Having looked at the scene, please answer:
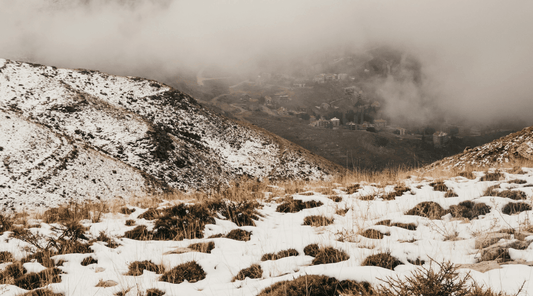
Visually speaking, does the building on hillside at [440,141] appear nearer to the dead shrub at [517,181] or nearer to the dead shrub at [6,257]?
the dead shrub at [517,181]

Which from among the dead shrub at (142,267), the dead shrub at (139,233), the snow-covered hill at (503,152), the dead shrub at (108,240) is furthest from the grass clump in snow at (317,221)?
the snow-covered hill at (503,152)

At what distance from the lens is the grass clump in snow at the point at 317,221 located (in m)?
6.70

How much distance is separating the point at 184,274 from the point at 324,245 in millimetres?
2505

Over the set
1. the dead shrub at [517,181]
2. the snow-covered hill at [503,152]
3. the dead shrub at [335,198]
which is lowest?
the dead shrub at [335,198]

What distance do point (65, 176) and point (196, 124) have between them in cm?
1680

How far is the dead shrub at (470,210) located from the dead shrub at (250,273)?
4.87m

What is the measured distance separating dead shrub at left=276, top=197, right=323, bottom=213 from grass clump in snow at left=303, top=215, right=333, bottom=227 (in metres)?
1.41

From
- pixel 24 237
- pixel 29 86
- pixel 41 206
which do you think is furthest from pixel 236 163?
pixel 24 237

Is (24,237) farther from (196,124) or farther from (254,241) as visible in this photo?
(196,124)

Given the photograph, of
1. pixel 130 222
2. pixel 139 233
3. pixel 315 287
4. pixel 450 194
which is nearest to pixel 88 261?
pixel 139 233

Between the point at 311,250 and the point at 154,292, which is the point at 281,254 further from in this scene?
the point at 154,292

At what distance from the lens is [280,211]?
8.97m

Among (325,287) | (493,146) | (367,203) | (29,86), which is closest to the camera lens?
(325,287)

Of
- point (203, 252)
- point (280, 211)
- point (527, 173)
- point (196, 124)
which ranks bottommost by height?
point (203, 252)
